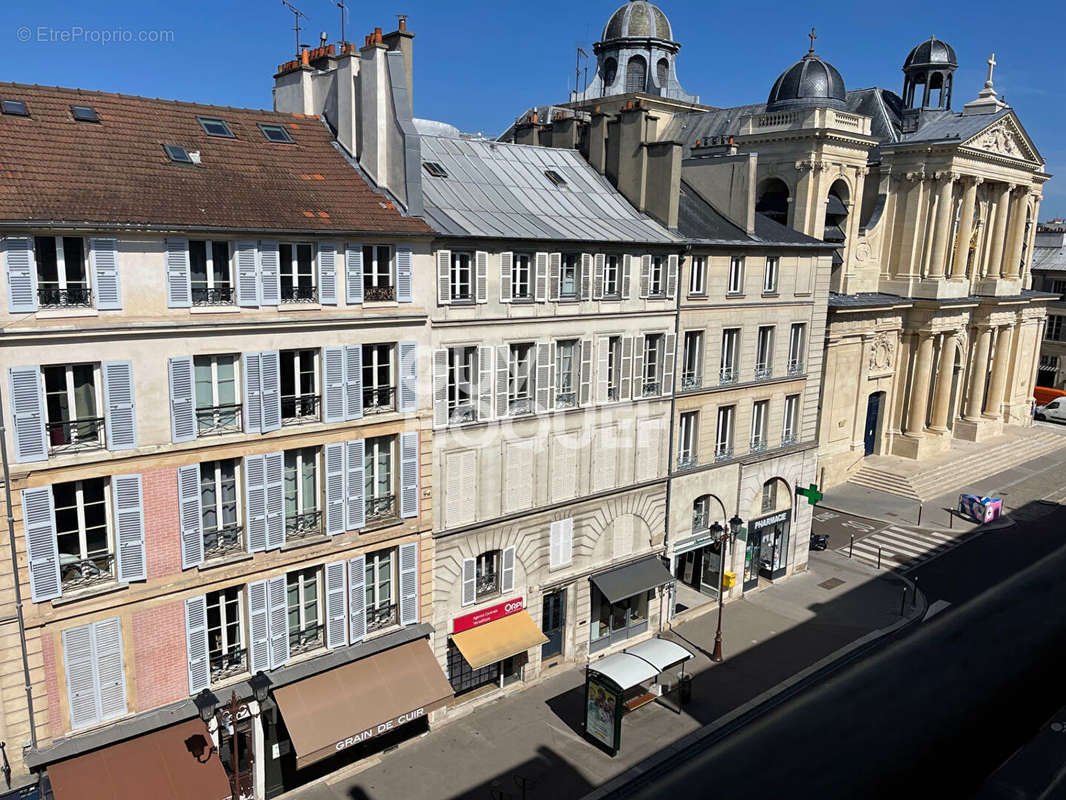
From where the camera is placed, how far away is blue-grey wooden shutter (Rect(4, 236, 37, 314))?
15.6 m

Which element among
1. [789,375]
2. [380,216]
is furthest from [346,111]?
[789,375]

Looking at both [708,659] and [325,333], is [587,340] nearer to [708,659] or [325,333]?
[325,333]

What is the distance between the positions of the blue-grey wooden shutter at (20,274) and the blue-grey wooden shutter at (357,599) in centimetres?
958

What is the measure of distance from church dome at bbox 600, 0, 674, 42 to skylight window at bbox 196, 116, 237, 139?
5266 centimetres

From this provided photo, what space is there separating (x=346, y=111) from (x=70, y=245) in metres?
9.14

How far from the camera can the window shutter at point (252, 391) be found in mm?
19016

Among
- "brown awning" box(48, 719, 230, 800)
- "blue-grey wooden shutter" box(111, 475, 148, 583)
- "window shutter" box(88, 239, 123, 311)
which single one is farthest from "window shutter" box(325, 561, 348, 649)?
"window shutter" box(88, 239, 123, 311)

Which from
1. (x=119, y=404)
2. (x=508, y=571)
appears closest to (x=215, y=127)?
(x=119, y=404)

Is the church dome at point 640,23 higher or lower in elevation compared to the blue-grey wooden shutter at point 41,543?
higher

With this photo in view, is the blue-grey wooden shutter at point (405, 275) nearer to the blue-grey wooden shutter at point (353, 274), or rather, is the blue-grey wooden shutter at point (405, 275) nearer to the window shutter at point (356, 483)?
the blue-grey wooden shutter at point (353, 274)

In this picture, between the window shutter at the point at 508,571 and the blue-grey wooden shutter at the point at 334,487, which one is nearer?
the blue-grey wooden shutter at the point at 334,487

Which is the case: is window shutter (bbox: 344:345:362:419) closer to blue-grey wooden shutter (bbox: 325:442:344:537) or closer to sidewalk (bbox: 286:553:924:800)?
blue-grey wooden shutter (bbox: 325:442:344:537)

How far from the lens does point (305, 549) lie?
20750 mm

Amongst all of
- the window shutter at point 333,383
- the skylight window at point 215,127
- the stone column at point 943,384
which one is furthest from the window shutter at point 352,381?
the stone column at point 943,384
